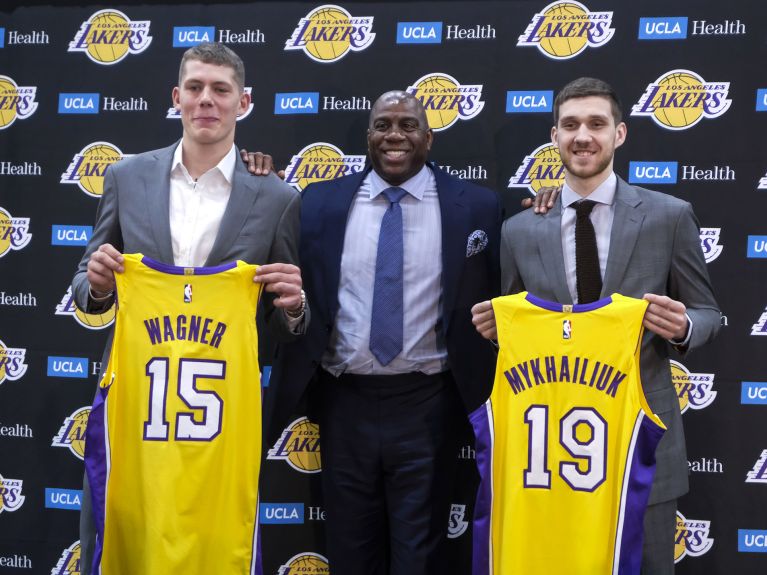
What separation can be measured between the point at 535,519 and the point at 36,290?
253cm

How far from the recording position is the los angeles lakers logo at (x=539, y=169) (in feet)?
10.6

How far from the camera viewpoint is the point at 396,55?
331 centimetres

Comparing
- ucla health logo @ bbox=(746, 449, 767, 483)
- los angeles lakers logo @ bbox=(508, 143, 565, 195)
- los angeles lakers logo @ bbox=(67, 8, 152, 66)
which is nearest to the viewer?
ucla health logo @ bbox=(746, 449, 767, 483)

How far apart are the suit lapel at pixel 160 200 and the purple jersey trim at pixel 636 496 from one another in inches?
60.9

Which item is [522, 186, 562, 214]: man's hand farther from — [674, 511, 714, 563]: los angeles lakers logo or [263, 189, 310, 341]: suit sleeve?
[674, 511, 714, 563]: los angeles lakers logo

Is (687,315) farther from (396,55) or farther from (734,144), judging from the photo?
(396,55)

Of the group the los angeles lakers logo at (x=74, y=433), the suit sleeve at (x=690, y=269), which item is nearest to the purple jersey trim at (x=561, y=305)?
the suit sleeve at (x=690, y=269)

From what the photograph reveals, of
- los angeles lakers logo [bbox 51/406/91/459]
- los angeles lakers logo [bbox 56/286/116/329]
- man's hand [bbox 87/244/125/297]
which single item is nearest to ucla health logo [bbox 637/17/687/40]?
man's hand [bbox 87/244/125/297]

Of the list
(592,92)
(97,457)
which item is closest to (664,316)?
(592,92)

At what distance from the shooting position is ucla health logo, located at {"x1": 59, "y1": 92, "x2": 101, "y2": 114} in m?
3.47

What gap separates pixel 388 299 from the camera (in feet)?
8.66

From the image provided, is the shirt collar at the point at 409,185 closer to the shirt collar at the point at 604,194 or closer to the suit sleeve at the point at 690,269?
the shirt collar at the point at 604,194

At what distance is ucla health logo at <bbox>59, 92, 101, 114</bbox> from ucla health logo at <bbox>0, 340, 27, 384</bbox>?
3.72 feet

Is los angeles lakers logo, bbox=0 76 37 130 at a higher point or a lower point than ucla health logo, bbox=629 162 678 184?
higher
